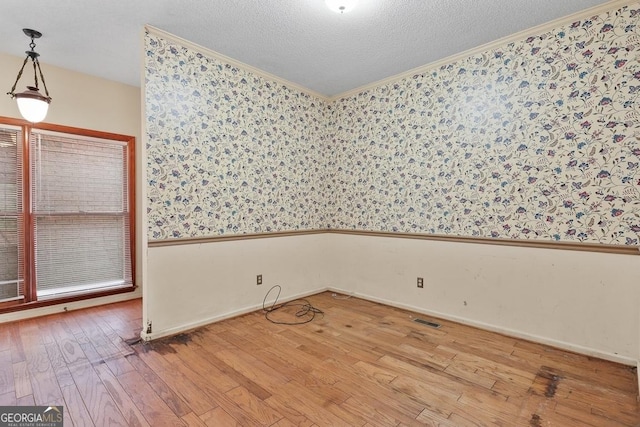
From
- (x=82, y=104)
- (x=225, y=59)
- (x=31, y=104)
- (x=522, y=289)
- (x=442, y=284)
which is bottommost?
(x=442, y=284)

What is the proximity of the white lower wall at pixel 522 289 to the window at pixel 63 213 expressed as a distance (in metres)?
3.24

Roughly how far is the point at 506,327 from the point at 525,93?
211cm

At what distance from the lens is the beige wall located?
3.16m

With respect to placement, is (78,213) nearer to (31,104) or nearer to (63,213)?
(63,213)

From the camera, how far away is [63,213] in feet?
11.5

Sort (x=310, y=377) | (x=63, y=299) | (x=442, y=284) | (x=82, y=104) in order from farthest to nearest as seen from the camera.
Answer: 1. (x=82, y=104)
2. (x=63, y=299)
3. (x=442, y=284)
4. (x=310, y=377)

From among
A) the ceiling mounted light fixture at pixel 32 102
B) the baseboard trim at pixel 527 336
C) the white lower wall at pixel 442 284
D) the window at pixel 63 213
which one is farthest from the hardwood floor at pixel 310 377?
the ceiling mounted light fixture at pixel 32 102

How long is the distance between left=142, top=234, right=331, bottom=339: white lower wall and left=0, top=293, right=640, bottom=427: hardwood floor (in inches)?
8.8

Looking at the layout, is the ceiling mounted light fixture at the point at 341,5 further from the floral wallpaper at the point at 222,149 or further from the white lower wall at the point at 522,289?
the white lower wall at the point at 522,289

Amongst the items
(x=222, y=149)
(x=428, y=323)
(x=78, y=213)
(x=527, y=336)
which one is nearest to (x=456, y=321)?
(x=428, y=323)

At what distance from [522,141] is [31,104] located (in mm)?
4232

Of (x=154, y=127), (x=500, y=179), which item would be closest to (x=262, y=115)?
(x=154, y=127)

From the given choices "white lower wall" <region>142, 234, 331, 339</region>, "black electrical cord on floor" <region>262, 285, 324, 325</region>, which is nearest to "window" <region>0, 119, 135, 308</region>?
"white lower wall" <region>142, 234, 331, 339</region>

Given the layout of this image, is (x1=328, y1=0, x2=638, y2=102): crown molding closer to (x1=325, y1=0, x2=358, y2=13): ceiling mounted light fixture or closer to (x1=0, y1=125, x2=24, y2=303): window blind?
(x1=325, y1=0, x2=358, y2=13): ceiling mounted light fixture
